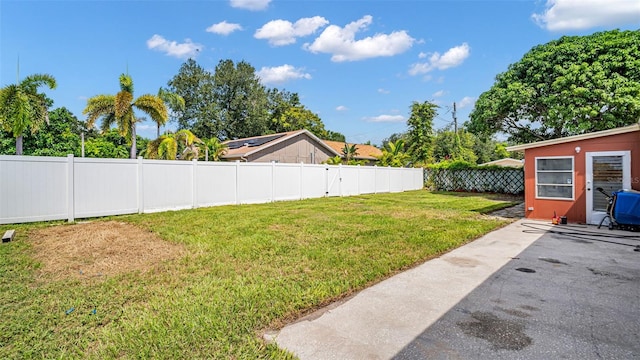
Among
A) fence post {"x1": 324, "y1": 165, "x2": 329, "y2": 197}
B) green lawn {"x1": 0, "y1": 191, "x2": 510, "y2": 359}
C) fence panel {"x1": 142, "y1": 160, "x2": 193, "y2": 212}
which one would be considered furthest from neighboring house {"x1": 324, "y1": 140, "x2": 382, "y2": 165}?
green lawn {"x1": 0, "y1": 191, "x2": 510, "y2": 359}

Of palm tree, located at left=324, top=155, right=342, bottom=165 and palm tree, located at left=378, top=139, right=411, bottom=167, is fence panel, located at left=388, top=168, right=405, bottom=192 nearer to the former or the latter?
palm tree, located at left=378, top=139, right=411, bottom=167

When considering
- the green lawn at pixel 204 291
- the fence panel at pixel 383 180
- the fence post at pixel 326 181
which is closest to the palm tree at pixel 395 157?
the fence panel at pixel 383 180

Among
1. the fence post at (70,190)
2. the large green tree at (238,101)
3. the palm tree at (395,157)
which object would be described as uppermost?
the large green tree at (238,101)

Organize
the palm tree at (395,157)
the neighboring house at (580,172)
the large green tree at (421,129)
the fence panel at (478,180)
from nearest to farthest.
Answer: the neighboring house at (580,172) → the fence panel at (478,180) → the palm tree at (395,157) → the large green tree at (421,129)

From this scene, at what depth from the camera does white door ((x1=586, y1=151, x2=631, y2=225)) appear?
788 centimetres

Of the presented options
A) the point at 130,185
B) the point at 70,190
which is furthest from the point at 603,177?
the point at 70,190

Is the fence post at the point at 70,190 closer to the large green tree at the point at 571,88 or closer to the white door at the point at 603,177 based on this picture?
the white door at the point at 603,177

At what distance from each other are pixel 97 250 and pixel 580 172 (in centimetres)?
1100

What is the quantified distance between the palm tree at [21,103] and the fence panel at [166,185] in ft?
21.9

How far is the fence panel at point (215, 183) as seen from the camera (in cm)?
1114

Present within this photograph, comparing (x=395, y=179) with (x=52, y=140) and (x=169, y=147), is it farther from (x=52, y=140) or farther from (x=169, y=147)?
(x=52, y=140)

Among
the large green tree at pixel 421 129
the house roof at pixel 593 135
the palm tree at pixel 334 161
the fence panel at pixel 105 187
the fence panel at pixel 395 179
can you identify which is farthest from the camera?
the large green tree at pixel 421 129

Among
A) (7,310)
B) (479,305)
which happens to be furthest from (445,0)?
(7,310)

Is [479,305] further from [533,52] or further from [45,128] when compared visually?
[45,128]
